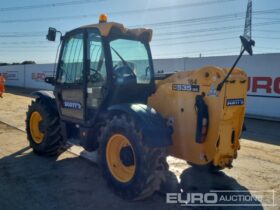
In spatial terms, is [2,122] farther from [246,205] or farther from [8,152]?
[246,205]

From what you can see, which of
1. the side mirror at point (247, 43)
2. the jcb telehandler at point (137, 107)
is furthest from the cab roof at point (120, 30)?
the side mirror at point (247, 43)

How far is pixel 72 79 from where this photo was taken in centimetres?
563

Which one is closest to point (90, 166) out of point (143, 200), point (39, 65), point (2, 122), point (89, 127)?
point (89, 127)

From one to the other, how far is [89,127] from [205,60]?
414 inches

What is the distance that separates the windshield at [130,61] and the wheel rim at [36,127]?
8.21 feet

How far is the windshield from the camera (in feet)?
16.6

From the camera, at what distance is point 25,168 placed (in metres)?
5.64

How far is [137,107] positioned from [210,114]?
103 centimetres

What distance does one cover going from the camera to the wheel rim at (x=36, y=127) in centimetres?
666

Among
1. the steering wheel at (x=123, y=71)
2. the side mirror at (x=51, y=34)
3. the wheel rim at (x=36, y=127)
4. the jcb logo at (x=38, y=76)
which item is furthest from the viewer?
the jcb logo at (x=38, y=76)

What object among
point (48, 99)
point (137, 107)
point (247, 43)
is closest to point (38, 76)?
point (48, 99)

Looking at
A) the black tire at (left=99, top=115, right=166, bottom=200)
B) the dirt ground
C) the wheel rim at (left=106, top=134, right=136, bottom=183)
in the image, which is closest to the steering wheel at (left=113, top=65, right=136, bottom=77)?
the black tire at (left=99, top=115, right=166, bottom=200)

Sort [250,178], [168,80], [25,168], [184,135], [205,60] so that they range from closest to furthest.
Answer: [184,135]
[168,80]
[250,178]
[25,168]
[205,60]

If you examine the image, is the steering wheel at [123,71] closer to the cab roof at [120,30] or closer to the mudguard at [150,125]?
the cab roof at [120,30]
